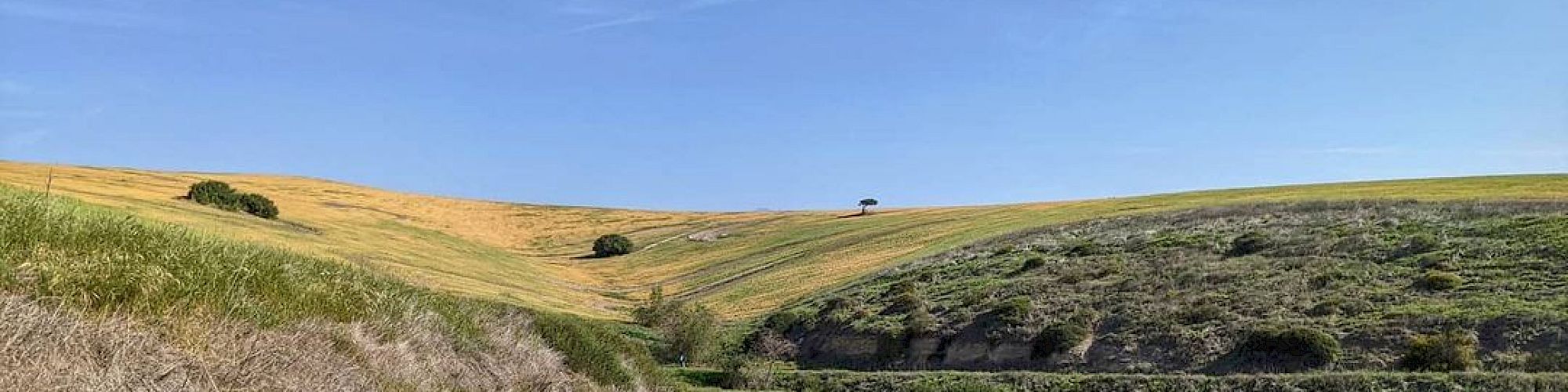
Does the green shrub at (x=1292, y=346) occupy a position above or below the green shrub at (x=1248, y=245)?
below

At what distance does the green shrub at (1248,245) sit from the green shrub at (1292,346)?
14.4 m

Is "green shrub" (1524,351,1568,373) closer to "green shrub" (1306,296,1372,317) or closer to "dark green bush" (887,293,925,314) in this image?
"green shrub" (1306,296,1372,317)

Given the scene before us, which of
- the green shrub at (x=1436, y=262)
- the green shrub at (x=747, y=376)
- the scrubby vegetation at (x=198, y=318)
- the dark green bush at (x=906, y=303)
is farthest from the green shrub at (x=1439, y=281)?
the scrubby vegetation at (x=198, y=318)

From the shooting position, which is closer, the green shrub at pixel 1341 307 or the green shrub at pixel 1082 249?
the green shrub at pixel 1341 307

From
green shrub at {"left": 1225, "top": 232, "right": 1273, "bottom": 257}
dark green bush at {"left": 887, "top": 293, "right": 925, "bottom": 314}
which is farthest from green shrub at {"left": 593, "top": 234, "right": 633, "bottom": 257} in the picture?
green shrub at {"left": 1225, "top": 232, "right": 1273, "bottom": 257}

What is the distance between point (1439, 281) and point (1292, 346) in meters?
8.79

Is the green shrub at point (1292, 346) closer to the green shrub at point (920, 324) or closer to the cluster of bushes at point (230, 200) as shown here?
the green shrub at point (920, 324)

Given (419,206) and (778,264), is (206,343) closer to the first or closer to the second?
(778,264)

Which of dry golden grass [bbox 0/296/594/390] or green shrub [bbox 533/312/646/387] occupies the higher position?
dry golden grass [bbox 0/296/594/390]

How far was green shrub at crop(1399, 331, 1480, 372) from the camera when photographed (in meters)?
29.4

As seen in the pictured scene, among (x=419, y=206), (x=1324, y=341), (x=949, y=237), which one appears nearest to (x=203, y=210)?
(x=949, y=237)

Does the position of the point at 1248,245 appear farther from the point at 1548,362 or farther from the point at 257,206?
the point at 257,206

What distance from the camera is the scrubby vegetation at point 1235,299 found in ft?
109

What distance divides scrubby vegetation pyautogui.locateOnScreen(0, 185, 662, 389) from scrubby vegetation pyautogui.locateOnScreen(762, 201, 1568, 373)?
28.2 meters
